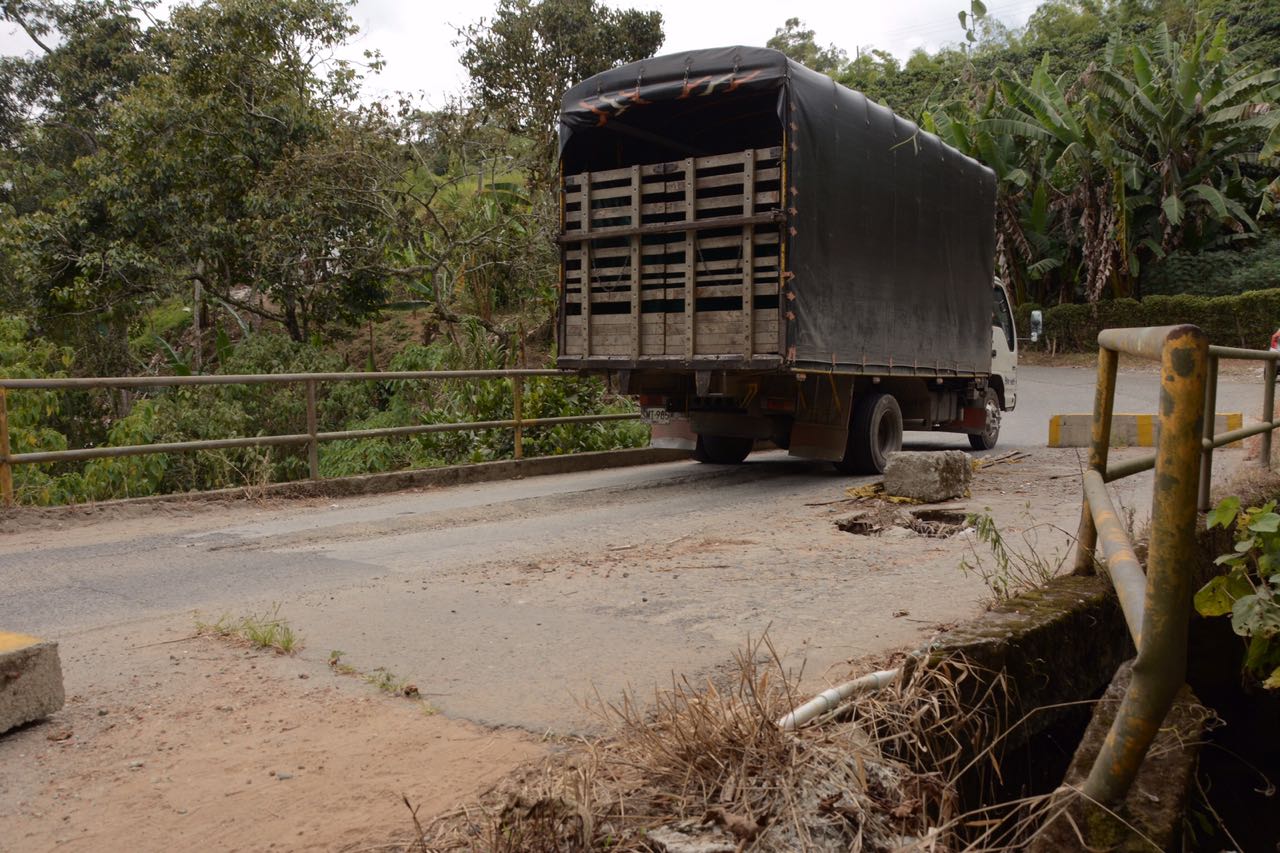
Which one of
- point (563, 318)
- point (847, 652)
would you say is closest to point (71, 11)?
point (563, 318)

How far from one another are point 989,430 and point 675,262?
6146 mm

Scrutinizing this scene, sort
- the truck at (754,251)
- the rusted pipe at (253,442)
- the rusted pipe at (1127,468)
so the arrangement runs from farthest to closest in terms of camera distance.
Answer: the truck at (754,251) < the rusted pipe at (253,442) < the rusted pipe at (1127,468)

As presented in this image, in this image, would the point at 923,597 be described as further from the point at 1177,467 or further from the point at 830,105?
the point at 830,105

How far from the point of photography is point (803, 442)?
11094mm

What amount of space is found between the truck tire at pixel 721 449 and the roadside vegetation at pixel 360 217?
157 cm

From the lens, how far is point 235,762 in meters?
3.35

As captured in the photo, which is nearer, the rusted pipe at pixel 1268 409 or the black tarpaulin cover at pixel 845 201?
the rusted pipe at pixel 1268 409

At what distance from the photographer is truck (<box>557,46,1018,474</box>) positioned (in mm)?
9742

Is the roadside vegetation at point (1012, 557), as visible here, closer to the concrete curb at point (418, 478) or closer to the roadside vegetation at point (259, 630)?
the roadside vegetation at point (259, 630)

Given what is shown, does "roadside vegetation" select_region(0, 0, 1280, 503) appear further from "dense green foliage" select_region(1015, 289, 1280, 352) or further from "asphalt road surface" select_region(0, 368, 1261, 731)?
"asphalt road surface" select_region(0, 368, 1261, 731)

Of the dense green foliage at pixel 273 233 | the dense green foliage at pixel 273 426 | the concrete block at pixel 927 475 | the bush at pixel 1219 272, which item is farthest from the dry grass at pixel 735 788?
the bush at pixel 1219 272

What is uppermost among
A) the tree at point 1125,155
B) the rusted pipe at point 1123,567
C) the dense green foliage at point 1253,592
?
the tree at point 1125,155

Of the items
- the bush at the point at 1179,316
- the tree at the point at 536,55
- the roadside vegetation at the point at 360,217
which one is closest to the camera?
the roadside vegetation at the point at 360,217

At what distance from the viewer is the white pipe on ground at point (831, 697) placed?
9.71 feet
